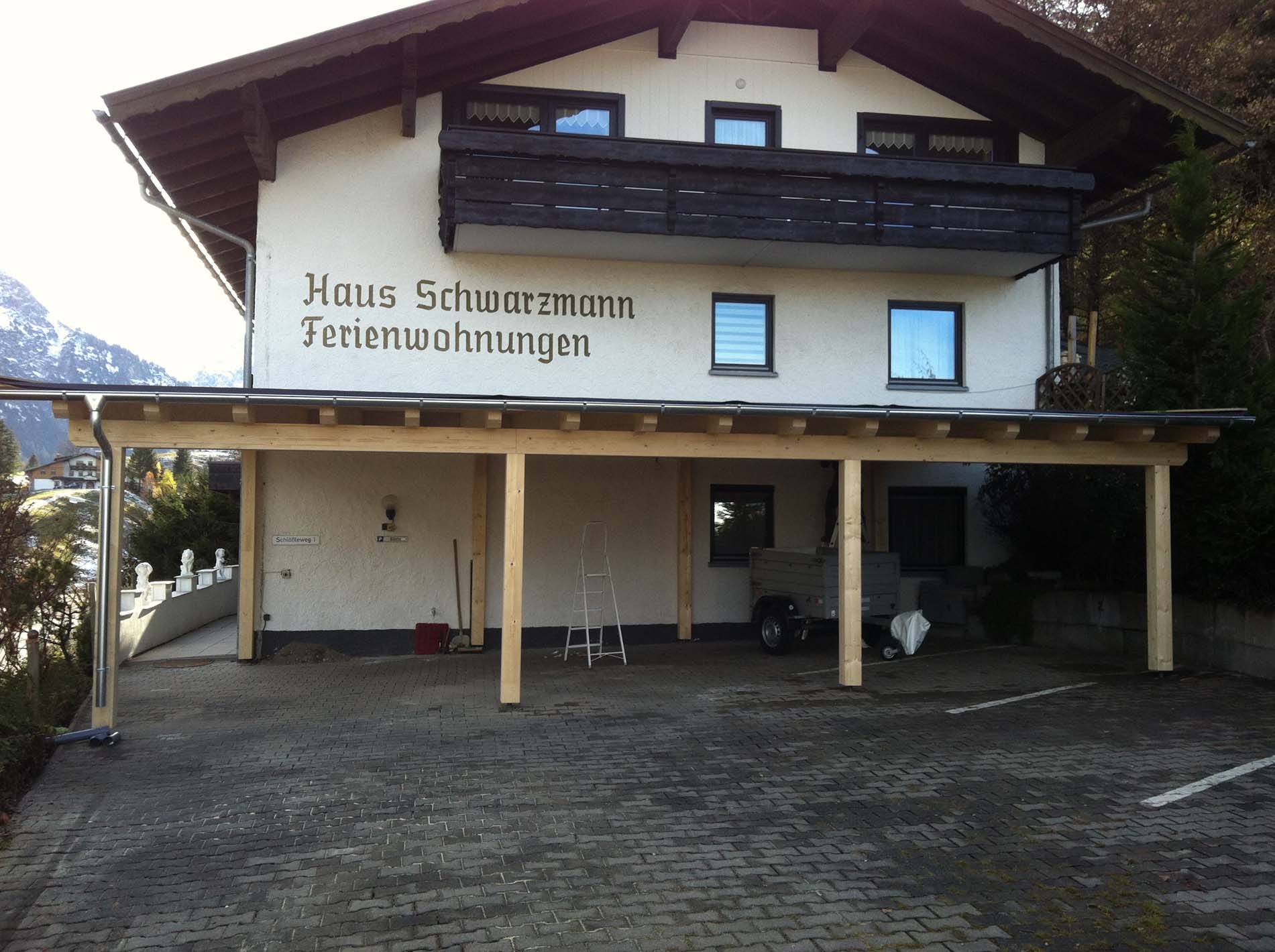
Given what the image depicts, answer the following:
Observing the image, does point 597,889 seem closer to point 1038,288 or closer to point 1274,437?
point 1274,437

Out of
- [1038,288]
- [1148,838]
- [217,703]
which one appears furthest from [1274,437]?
[217,703]

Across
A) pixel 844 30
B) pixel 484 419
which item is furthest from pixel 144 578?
pixel 844 30

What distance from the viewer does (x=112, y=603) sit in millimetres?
8773

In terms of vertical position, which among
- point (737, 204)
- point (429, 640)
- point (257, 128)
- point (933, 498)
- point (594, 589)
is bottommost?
point (429, 640)

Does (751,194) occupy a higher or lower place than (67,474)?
higher

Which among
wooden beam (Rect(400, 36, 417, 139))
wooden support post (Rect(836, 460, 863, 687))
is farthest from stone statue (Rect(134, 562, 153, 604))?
wooden support post (Rect(836, 460, 863, 687))

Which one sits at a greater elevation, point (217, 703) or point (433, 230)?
point (433, 230)

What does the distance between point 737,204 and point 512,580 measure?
581 cm

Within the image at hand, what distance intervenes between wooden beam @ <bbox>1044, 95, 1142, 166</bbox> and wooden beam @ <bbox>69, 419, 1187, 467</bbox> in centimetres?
492

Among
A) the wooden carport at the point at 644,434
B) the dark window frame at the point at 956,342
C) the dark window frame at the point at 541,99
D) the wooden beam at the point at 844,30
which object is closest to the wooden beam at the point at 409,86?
the dark window frame at the point at 541,99

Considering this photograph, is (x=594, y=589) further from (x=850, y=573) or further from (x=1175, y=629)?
(x=1175, y=629)

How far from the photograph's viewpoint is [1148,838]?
6.08 metres

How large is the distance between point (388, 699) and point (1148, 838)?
7.26 meters

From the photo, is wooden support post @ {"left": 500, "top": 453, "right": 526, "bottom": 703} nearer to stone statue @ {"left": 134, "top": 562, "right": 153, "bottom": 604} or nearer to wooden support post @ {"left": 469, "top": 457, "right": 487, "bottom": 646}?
wooden support post @ {"left": 469, "top": 457, "right": 487, "bottom": 646}
